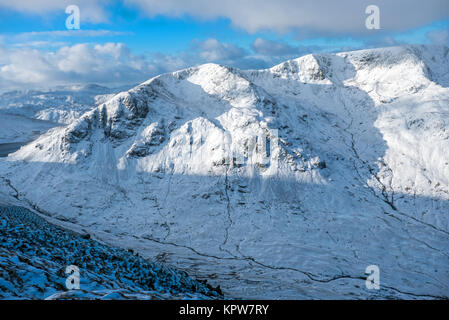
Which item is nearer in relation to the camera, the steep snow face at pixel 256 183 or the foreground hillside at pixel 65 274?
the foreground hillside at pixel 65 274

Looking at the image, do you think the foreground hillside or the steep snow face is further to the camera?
the steep snow face
